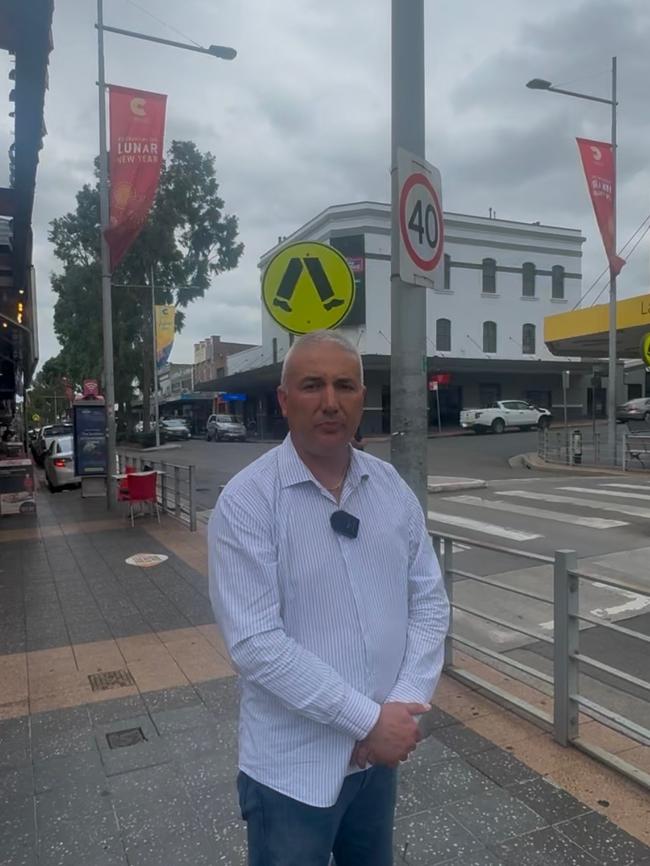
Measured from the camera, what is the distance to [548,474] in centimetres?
1961

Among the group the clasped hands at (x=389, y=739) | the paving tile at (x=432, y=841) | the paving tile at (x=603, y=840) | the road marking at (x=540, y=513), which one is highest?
the clasped hands at (x=389, y=739)

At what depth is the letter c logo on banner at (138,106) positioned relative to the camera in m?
12.5

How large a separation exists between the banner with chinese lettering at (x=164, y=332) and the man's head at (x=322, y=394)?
105ft

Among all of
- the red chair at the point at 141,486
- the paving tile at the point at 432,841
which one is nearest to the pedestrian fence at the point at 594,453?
the red chair at the point at 141,486

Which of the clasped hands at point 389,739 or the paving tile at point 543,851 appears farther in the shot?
the paving tile at point 543,851

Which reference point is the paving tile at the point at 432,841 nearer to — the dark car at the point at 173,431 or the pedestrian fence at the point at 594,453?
the pedestrian fence at the point at 594,453

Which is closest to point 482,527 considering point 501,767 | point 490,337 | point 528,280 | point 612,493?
point 612,493

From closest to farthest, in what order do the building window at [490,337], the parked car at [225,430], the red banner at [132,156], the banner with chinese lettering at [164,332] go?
the red banner at [132,156], the banner with chinese lettering at [164,332], the parked car at [225,430], the building window at [490,337]

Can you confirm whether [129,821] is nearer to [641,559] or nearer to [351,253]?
[641,559]

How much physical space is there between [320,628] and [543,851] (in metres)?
1.70

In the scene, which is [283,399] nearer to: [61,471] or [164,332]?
[61,471]

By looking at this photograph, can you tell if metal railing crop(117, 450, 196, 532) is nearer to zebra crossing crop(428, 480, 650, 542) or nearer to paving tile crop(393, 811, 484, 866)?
zebra crossing crop(428, 480, 650, 542)

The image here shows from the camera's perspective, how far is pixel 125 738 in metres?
3.81

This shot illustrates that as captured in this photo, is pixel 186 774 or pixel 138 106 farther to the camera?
pixel 138 106
